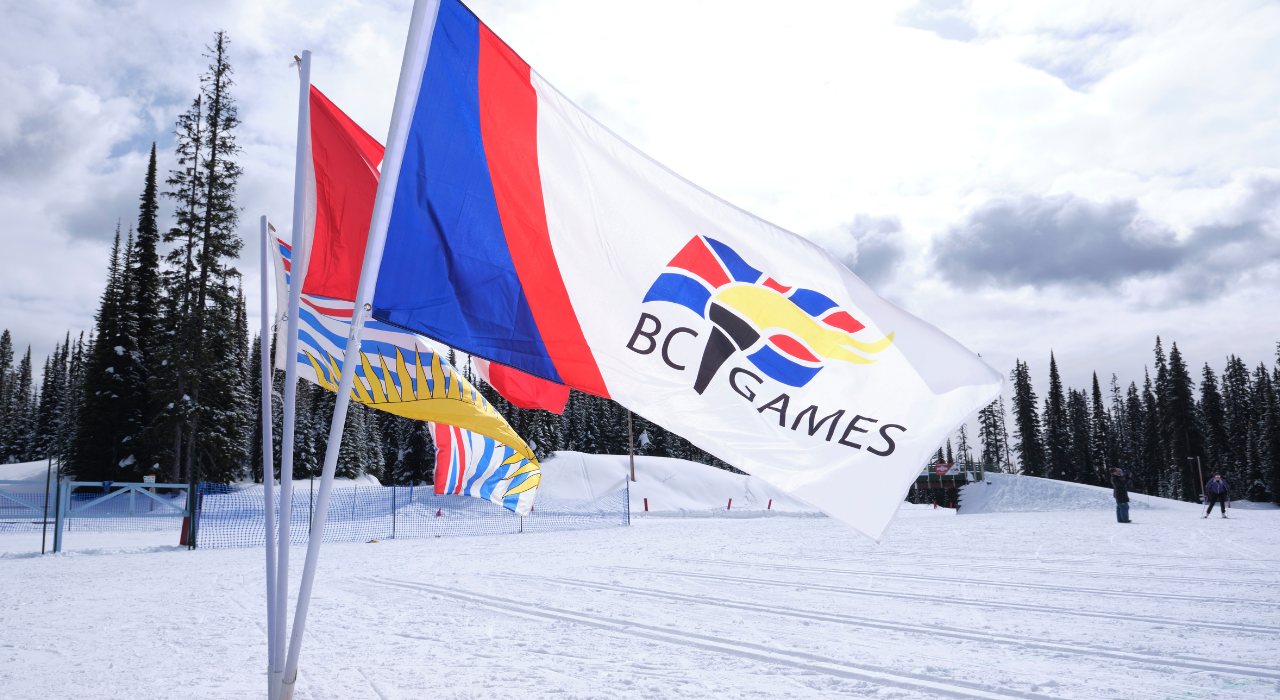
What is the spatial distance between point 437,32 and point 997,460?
11929 cm

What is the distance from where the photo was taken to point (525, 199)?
4059 millimetres

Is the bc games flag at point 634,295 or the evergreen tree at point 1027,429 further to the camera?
A: the evergreen tree at point 1027,429

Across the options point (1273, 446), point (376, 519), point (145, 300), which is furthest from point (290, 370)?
point (1273, 446)

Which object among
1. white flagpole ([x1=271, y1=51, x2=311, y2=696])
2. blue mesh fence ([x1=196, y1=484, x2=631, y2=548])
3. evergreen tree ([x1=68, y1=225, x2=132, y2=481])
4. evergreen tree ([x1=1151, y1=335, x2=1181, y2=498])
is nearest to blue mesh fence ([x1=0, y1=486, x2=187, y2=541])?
blue mesh fence ([x1=196, y1=484, x2=631, y2=548])

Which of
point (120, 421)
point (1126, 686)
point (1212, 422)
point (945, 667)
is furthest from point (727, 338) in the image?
point (1212, 422)

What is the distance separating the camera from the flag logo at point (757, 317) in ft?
13.4

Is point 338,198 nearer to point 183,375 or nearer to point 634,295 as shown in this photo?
point 634,295

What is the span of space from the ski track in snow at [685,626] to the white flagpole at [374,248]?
5.32 feet

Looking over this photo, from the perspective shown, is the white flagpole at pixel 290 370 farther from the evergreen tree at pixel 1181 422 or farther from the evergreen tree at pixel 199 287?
the evergreen tree at pixel 1181 422

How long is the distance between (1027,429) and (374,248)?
91591 mm

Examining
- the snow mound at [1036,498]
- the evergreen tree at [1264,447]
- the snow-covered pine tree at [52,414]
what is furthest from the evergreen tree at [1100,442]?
the snow-covered pine tree at [52,414]

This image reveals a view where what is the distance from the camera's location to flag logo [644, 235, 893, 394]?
4.07 meters

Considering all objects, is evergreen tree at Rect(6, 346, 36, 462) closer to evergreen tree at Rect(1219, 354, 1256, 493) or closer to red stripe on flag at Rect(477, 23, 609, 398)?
red stripe on flag at Rect(477, 23, 609, 398)

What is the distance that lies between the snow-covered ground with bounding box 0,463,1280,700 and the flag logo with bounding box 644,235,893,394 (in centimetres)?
227
